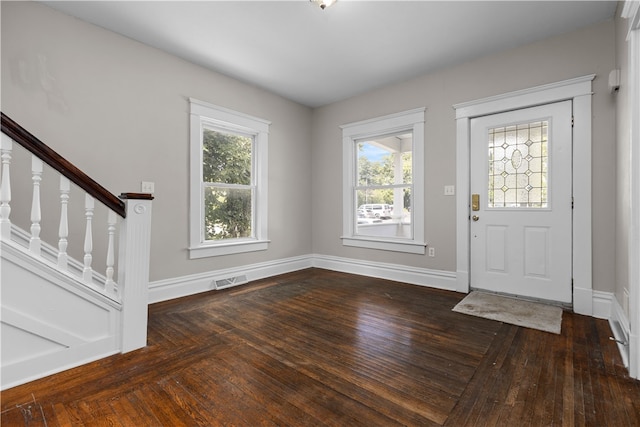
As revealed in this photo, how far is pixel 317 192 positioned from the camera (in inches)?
193

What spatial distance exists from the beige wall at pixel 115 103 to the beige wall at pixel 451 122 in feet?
4.49

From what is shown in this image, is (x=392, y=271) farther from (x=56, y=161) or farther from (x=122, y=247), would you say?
(x=56, y=161)

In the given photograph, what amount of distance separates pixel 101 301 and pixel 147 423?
92 cm

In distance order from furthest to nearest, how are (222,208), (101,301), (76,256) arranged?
(222,208) → (76,256) → (101,301)

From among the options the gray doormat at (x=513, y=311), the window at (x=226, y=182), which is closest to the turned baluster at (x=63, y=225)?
the window at (x=226, y=182)

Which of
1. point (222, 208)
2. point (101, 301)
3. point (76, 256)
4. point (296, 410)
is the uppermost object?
point (222, 208)

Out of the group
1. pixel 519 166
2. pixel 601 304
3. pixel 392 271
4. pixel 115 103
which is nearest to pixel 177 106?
pixel 115 103

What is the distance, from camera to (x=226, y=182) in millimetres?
3820

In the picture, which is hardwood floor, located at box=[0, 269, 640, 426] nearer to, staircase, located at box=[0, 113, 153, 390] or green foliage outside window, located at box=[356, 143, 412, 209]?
staircase, located at box=[0, 113, 153, 390]

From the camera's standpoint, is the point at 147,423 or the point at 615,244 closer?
the point at 147,423

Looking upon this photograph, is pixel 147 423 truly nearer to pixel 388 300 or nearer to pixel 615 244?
pixel 388 300

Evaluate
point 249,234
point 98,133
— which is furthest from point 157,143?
point 249,234

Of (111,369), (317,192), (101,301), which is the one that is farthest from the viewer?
(317,192)

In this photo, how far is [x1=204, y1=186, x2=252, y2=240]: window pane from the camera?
12.0 feet
